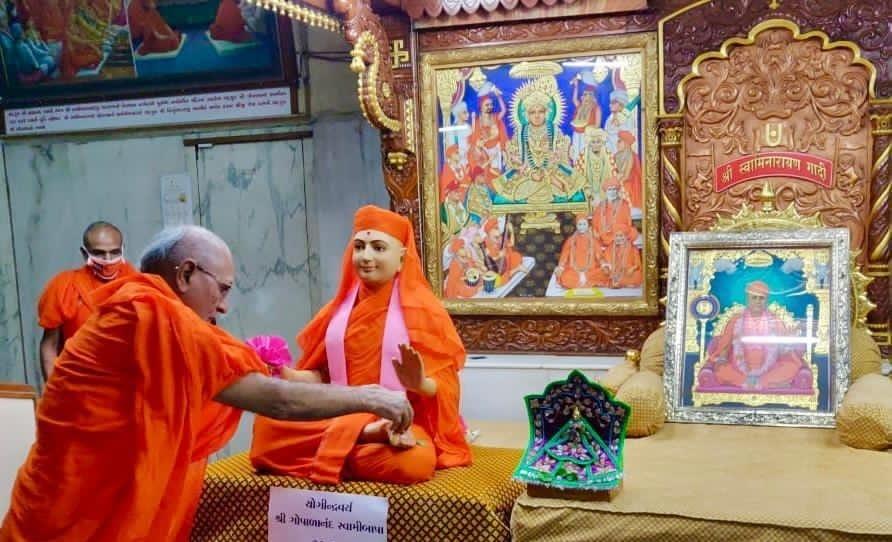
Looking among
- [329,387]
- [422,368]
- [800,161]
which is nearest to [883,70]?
[800,161]

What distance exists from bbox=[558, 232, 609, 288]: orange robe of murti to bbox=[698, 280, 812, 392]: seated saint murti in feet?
2.46

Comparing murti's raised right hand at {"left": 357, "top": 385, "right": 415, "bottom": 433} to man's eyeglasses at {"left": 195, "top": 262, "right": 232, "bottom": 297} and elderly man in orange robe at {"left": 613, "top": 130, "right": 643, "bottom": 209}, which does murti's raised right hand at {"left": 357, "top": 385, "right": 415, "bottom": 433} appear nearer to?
man's eyeglasses at {"left": 195, "top": 262, "right": 232, "bottom": 297}

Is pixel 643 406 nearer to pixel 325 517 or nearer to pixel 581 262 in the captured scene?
pixel 581 262

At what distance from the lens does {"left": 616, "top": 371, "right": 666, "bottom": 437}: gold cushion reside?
3.34 meters

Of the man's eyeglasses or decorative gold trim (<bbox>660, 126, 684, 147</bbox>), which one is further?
decorative gold trim (<bbox>660, 126, 684, 147</bbox>)

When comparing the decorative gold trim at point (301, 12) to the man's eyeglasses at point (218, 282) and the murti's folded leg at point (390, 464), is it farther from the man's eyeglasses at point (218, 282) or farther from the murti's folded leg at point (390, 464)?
the murti's folded leg at point (390, 464)

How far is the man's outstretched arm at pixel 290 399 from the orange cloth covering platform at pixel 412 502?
0.71 m

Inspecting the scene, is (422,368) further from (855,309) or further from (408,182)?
(855,309)

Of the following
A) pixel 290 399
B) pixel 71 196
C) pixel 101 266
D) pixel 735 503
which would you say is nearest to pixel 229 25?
pixel 101 266

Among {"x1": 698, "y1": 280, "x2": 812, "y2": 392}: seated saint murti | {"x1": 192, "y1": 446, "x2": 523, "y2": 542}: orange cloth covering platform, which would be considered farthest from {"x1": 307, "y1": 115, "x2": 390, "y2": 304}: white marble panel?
{"x1": 698, "y1": 280, "x2": 812, "y2": 392}: seated saint murti

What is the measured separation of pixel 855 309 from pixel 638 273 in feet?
3.55

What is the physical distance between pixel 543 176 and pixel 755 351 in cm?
146

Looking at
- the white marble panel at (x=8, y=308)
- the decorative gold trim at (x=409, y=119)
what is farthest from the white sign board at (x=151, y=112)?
the decorative gold trim at (x=409, y=119)

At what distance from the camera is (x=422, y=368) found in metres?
2.73
